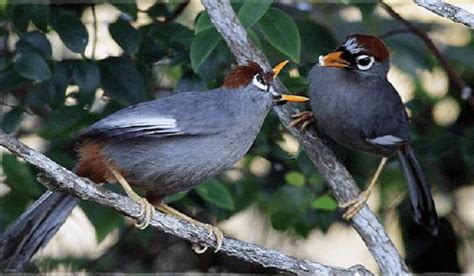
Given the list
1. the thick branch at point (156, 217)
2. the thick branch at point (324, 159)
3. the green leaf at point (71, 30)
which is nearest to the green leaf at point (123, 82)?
the green leaf at point (71, 30)

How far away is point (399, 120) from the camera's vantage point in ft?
13.2

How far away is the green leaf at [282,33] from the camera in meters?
3.67

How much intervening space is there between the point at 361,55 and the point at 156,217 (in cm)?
116

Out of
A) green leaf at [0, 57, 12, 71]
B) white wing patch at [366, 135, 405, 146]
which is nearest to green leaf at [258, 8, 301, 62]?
white wing patch at [366, 135, 405, 146]

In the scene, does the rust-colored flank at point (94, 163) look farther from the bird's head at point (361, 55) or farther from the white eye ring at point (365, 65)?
the white eye ring at point (365, 65)

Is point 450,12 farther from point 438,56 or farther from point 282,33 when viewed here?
point 438,56

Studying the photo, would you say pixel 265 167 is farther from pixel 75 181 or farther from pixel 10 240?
pixel 75 181

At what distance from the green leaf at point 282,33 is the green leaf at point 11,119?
1.02m

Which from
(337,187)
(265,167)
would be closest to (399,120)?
(337,187)

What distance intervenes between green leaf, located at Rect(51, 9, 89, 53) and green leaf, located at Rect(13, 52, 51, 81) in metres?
0.17

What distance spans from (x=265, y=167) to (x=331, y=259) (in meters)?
1.13

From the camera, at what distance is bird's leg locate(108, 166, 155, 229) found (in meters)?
3.12

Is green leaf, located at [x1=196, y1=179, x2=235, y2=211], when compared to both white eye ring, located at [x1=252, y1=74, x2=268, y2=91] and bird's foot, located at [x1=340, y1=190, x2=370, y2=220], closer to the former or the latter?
bird's foot, located at [x1=340, y1=190, x2=370, y2=220]

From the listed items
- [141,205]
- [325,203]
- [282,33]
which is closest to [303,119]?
[282,33]
